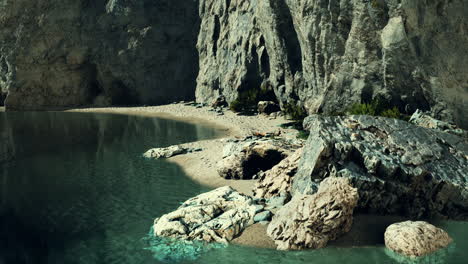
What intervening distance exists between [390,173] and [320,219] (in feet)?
9.32

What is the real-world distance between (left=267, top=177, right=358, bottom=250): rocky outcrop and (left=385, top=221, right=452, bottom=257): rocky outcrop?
114 cm

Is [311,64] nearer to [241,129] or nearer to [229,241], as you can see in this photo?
[241,129]

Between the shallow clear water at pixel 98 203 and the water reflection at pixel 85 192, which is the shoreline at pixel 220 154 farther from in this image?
the water reflection at pixel 85 192

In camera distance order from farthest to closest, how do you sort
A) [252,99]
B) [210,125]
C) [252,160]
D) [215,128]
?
1. [252,99]
2. [210,125]
3. [215,128]
4. [252,160]

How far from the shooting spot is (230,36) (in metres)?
42.9

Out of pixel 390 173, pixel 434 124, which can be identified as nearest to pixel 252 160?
pixel 390 173

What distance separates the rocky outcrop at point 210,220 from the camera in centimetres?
1236

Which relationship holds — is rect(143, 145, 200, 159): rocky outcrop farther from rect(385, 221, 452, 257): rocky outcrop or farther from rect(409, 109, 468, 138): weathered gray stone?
rect(385, 221, 452, 257): rocky outcrop

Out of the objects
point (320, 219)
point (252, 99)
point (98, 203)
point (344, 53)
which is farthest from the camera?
point (252, 99)

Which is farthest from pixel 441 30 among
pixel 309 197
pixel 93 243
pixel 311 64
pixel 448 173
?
pixel 93 243

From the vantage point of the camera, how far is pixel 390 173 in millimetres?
12844

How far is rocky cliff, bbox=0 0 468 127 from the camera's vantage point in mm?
18453

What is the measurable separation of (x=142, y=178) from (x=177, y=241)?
7488 millimetres

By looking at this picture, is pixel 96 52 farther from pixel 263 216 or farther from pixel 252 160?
pixel 263 216
